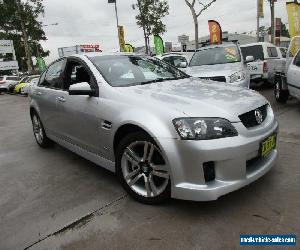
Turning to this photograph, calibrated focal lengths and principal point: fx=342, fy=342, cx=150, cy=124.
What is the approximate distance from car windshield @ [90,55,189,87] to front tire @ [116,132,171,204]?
82cm

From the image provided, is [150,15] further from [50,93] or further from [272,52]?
[50,93]

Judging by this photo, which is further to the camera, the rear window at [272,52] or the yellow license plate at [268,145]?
the rear window at [272,52]

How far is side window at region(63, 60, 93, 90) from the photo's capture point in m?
4.27

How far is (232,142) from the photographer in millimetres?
2965

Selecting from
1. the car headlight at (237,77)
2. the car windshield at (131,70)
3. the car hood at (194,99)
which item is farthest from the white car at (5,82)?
the car hood at (194,99)

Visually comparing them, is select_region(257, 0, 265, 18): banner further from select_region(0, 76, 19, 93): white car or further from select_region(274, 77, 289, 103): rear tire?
select_region(0, 76, 19, 93): white car

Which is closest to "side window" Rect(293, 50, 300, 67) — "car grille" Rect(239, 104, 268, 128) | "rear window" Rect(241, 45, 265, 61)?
"car grille" Rect(239, 104, 268, 128)

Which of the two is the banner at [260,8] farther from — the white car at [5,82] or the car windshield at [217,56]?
the white car at [5,82]

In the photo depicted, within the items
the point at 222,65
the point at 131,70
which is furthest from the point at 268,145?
the point at 222,65

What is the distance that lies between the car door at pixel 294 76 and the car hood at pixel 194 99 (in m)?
3.35

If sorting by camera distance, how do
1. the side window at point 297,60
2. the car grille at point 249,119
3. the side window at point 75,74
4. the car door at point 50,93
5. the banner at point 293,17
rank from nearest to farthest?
1. the car grille at point 249,119
2. the side window at point 75,74
3. the car door at point 50,93
4. the side window at point 297,60
5. the banner at point 293,17

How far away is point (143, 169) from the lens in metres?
3.45

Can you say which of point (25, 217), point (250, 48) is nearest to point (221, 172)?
point (25, 217)

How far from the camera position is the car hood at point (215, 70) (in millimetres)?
8086
